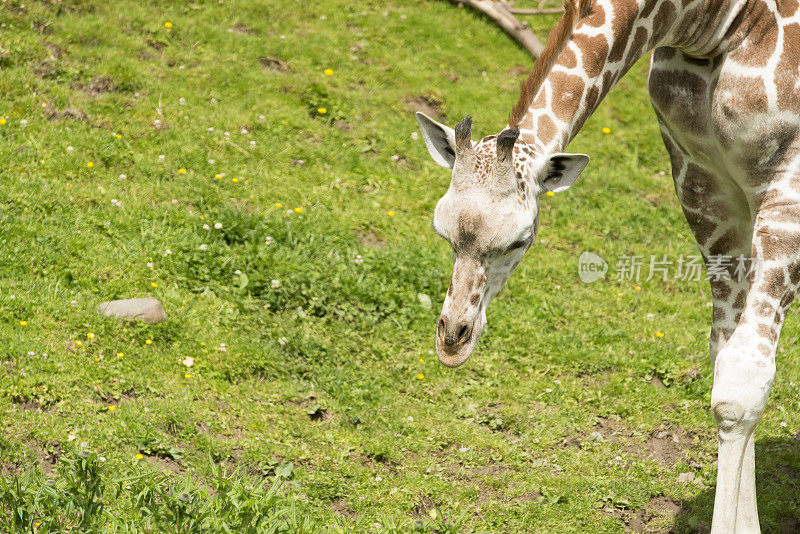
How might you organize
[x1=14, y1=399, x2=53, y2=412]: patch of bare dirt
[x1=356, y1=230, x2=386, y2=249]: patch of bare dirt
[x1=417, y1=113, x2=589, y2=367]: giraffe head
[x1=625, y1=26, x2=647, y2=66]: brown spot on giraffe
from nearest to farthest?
[x1=417, y1=113, x2=589, y2=367]: giraffe head, [x1=625, y1=26, x2=647, y2=66]: brown spot on giraffe, [x1=14, y1=399, x2=53, y2=412]: patch of bare dirt, [x1=356, y1=230, x2=386, y2=249]: patch of bare dirt

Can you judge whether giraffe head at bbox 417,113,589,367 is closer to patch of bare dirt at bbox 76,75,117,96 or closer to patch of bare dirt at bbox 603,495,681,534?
patch of bare dirt at bbox 603,495,681,534

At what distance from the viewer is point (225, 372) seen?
5891 millimetres

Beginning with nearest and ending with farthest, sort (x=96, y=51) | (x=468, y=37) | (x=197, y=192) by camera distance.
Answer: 1. (x=197, y=192)
2. (x=96, y=51)
3. (x=468, y=37)

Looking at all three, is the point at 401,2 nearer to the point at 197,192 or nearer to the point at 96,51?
the point at 96,51

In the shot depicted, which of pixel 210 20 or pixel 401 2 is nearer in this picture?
pixel 210 20

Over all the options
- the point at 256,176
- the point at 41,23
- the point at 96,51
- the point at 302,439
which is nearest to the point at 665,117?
the point at 302,439

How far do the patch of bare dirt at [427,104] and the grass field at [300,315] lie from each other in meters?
0.03

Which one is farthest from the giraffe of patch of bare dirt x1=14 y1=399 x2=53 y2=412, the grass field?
patch of bare dirt x1=14 y1=399 x2=53 y2=412

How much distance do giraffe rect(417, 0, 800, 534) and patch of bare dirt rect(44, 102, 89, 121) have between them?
15.8 ft

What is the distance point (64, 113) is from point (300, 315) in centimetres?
309

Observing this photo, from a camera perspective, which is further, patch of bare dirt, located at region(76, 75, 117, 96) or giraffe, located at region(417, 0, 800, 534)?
patch of bare dirt, located at region(76, 75, 117, 96)

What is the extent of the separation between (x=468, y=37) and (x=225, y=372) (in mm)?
6047

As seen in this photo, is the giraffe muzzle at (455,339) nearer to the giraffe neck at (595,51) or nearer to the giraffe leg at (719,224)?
the giraffe neck at (595,51)

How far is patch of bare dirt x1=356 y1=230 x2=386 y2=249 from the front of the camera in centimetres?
739
